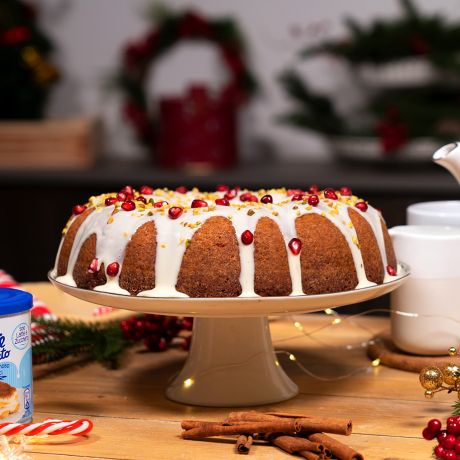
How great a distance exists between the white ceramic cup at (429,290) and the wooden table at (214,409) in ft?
0.24

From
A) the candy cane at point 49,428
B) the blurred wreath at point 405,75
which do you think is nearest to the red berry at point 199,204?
the candy cane at point 49,428

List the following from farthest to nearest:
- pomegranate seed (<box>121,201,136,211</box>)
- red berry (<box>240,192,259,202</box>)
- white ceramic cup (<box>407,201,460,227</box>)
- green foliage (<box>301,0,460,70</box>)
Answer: green foliage (<box>301,0,460,70</box>)
white ceramic cup (<box>407,201,460,227</box>)
red berry (<box>240,192,259,202</box>)
pomegranate seed (<box>121,201,136,211</box>)

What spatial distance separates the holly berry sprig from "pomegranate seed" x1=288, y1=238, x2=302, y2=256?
0.26 meters

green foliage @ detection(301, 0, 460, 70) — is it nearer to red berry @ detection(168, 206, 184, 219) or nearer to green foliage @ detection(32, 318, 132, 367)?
green foliage @ detection(32, 318, 132, 367)

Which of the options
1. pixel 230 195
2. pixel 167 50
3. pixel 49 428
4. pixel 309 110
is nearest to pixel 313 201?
pixel 230 195

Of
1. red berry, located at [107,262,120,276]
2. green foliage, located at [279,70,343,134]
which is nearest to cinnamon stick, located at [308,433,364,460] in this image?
red berry, located at [107,262,120,276]

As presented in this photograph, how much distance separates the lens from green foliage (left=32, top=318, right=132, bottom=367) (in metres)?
1.50

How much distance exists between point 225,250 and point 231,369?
7.8 inches

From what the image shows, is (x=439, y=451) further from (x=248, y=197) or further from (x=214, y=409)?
(x=248, y=197)

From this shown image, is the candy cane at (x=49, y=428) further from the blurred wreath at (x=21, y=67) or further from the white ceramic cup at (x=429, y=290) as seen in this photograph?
the blurred wreath at (x=21, y=67)

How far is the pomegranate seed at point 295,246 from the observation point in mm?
1221

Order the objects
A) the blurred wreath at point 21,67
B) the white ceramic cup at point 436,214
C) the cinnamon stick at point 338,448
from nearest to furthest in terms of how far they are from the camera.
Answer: the cinnamon stick at point 338,448 < the white ceramic cup at point 436,214 < the blurred wreath at point 21,67

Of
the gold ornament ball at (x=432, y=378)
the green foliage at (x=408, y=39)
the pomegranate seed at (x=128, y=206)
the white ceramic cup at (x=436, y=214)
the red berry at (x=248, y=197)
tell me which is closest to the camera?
the gold ornament ball at (x=432, y=378)

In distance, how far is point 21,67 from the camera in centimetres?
331
